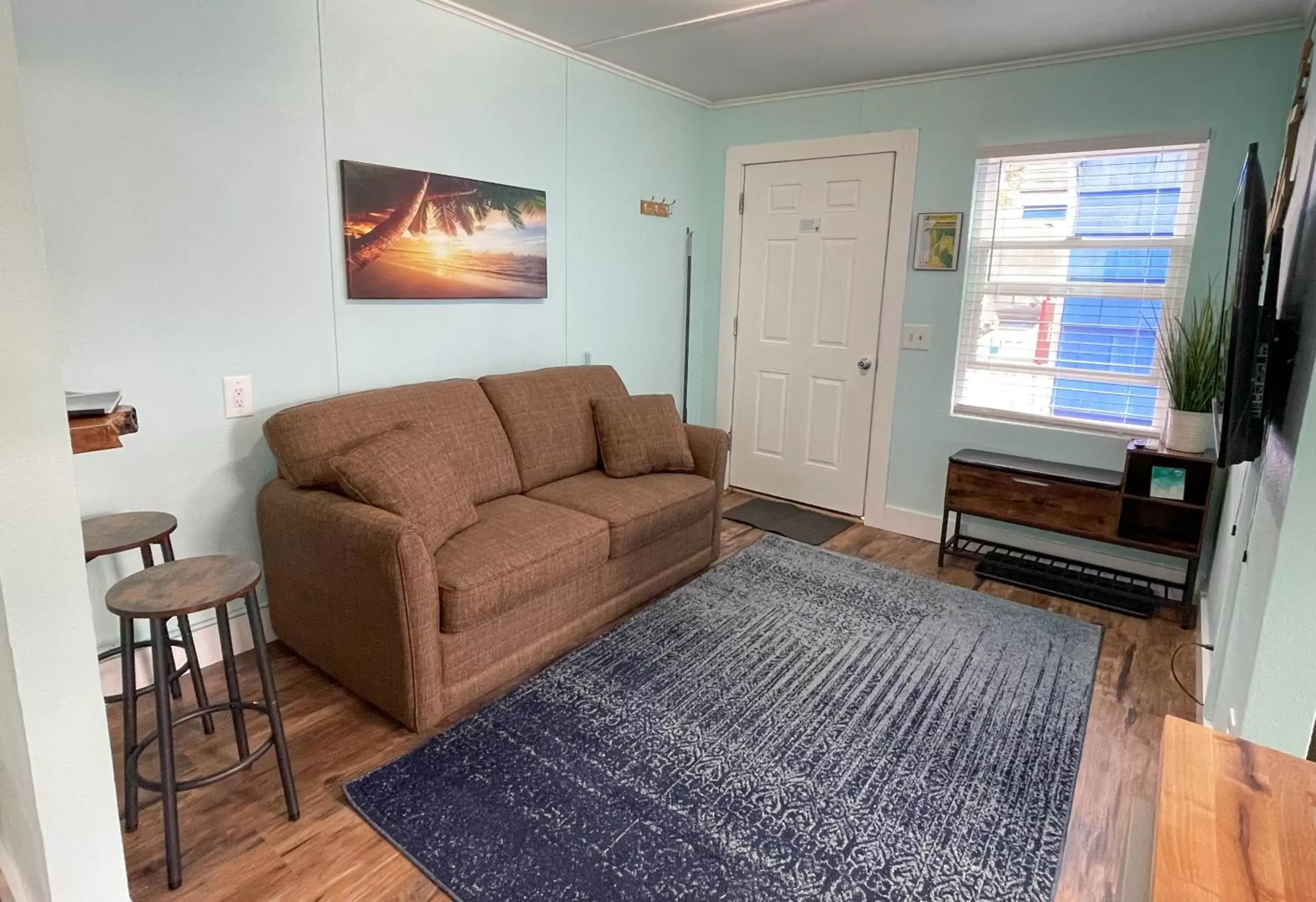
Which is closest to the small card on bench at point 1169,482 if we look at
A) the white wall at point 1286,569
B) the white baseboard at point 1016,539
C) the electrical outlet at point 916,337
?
the white baseboard at point 1016,539

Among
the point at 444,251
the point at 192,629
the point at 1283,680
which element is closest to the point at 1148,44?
the point at 1283,680

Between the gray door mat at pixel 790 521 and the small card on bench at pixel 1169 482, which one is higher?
the small card on bench at pixel 1169 482

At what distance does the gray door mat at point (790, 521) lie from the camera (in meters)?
3.94

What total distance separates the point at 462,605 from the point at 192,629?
1054 millimetres

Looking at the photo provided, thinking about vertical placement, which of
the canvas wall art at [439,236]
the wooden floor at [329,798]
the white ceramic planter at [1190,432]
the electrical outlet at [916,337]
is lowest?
the wooden floor at [329,798]

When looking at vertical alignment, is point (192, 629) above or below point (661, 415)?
below

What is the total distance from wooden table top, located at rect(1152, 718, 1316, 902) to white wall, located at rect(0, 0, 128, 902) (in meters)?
1.56

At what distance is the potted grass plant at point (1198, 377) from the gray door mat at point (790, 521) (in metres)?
1.58

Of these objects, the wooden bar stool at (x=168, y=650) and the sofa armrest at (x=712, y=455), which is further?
the sofa armrest at (x=712, y=455)

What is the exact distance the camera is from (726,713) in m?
2.29

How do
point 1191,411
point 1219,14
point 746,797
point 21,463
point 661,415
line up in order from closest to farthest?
point 21,463, point 746,797, point 1219,14, point 1191,411, point 661,415

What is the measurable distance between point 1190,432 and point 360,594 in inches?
122

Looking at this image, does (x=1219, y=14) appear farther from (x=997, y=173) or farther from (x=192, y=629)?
(x=192, y=629)

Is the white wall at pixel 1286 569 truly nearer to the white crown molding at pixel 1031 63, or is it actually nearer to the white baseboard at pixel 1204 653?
the white baseboard at pixel 1204 653
